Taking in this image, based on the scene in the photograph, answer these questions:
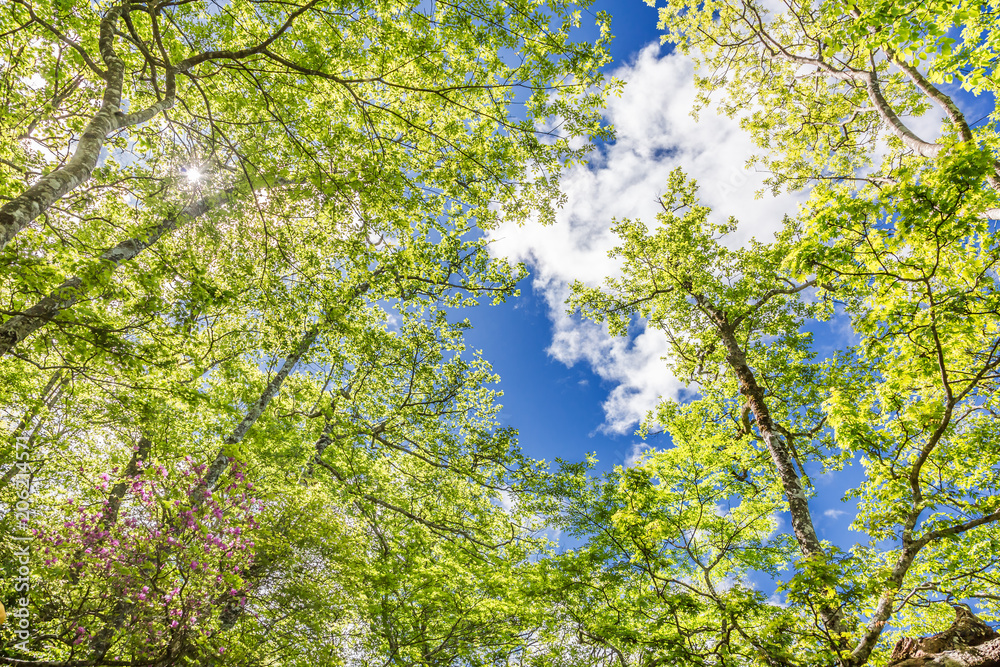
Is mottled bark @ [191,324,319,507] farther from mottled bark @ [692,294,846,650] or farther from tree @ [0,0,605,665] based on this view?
mottled bark @ [692,294,846,650]

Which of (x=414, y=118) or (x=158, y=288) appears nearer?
(x=158, y=288)

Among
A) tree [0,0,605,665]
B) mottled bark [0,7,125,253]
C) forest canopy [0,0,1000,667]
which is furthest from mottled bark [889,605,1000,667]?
mottled bark [0,7,125,253]

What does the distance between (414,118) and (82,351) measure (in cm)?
543

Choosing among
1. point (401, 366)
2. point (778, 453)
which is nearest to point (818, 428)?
point (778, 453)

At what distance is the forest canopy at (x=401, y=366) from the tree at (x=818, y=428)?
0.24 feet

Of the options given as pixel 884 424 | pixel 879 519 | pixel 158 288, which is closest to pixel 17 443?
pixel 158 288

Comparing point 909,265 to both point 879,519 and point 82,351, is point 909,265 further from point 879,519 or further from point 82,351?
point 82,351

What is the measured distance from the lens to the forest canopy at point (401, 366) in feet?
15.4

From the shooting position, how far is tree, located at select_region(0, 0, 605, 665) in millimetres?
4922

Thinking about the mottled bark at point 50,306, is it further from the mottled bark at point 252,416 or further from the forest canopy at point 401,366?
the mottled bark at point 252,416

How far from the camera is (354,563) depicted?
671 centimetres

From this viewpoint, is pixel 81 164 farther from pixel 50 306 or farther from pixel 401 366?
pixel 401 366

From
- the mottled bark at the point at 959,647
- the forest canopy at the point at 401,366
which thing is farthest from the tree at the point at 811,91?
the mottled bark at the point at 959,647

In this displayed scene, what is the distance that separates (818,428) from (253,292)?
13706 millimetres
